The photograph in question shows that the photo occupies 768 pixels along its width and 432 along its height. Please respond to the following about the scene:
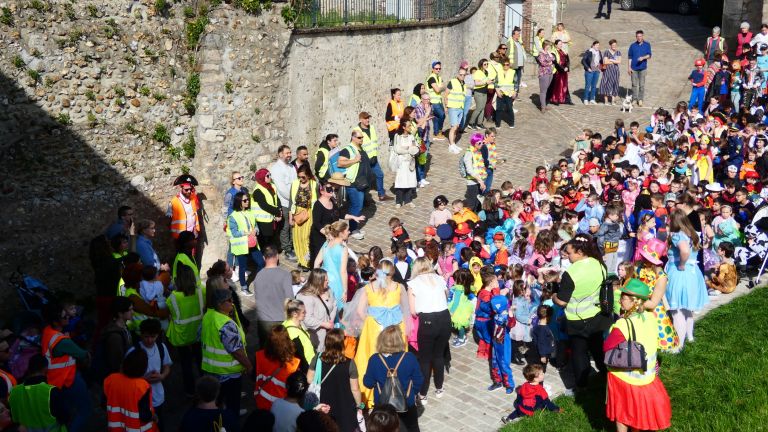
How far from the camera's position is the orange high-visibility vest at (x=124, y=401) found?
830cm

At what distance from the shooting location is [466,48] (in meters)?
22.2

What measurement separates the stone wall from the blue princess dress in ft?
22.3

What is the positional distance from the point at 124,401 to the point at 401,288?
10.2 feet

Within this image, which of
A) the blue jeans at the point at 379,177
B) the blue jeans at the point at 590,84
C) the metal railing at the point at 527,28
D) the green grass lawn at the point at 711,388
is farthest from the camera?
the metal railing at the point at 527,28

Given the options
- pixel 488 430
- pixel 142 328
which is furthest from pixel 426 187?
pixel 142 328

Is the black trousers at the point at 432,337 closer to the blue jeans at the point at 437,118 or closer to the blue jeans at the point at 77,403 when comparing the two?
the blue jeans at the point at 77,403

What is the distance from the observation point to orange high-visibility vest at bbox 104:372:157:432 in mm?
8305

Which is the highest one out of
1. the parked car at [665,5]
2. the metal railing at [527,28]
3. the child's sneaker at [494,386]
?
the parked car at [665,5]

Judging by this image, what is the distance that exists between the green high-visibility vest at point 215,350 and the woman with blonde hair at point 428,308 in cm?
198

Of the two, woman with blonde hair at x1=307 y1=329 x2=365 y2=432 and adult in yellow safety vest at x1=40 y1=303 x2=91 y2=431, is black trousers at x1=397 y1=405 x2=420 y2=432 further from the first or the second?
adult in yellow safety vest at x1=40 y1=303 x2=91 y2=431

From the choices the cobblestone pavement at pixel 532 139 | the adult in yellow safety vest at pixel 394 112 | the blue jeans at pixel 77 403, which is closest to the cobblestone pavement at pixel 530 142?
the cobblestone pavement at pixel 532 139

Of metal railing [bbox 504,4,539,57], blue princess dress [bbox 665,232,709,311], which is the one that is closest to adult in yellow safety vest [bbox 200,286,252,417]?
blue princess dress [bbox 665,232,709,311]

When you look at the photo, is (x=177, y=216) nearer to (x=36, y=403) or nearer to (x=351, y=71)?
(x=351, y=71)

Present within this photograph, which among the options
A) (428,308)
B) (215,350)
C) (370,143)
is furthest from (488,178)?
(215,350)
